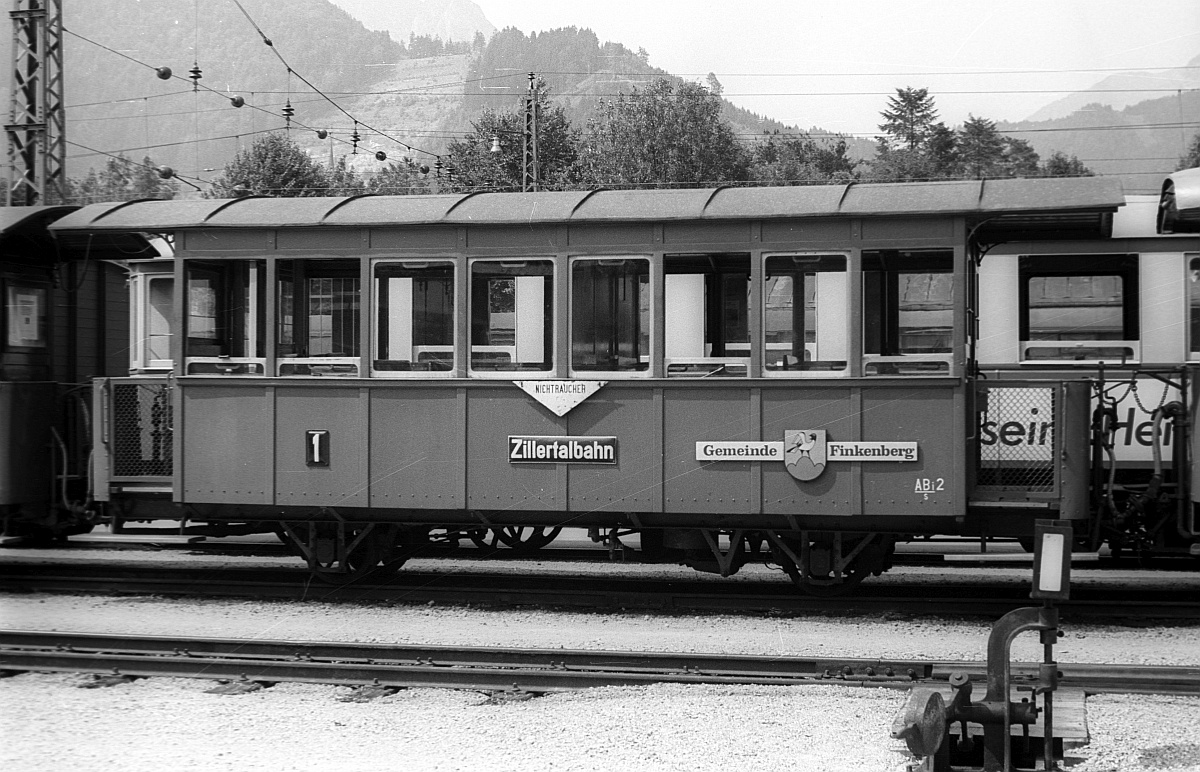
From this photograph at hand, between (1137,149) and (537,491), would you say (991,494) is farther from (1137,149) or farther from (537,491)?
(1137,149)

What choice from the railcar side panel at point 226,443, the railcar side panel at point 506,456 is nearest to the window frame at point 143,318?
the railcar side panel at point 226,443

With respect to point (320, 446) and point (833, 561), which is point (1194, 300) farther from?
point (320, 446)

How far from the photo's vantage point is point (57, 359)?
10.6 m

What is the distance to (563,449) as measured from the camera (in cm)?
843

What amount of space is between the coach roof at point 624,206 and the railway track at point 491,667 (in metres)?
3.64

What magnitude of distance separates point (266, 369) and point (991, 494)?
6.51 metres

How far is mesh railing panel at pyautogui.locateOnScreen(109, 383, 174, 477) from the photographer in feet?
31.0

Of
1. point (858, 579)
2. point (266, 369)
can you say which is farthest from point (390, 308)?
point (858, 579)

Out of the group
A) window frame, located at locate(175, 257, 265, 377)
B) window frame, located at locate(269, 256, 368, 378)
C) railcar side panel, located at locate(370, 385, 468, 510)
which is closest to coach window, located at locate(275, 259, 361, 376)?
window frame, located at locate(269, 256, 368, 378)

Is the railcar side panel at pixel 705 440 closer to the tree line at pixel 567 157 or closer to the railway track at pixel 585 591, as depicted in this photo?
the railway track at pixel 585 591

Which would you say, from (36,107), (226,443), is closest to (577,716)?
(226,443)

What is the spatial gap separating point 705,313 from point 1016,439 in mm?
2850

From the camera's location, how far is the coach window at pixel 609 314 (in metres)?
8.47

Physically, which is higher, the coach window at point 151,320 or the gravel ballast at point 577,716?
the coach window at point 151,320
